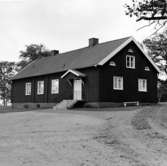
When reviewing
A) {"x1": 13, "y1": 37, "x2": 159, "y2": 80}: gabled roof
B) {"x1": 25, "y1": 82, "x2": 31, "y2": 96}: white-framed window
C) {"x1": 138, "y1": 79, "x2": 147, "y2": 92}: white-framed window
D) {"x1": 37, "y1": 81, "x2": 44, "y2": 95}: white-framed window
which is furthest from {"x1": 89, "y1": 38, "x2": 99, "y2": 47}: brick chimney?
{"x1": 25, "y1": 82, "x2": 31, "y2": 96}: white-framed window

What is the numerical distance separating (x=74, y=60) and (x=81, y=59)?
3.83 feet

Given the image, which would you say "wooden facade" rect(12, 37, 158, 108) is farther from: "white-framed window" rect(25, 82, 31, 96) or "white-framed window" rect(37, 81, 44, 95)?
"white-framed window" rect(25, 82, 31, 96)

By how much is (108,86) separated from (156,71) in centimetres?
704

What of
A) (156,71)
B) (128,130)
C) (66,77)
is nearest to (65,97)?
(66,77)

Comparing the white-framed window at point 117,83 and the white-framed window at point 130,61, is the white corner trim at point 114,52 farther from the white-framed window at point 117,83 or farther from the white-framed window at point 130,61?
the white-framed window at point 117,83

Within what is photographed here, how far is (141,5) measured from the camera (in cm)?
1251

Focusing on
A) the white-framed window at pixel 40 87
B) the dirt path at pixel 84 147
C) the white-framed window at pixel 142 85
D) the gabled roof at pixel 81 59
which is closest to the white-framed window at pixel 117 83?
the gabled roof at pixel 81 59

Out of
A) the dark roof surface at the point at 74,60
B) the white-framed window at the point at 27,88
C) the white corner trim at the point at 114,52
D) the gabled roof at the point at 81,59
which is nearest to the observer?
the white corner trim at the point at 114,52

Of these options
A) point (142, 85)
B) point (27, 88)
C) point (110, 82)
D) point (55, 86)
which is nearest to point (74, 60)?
point (55, 86)

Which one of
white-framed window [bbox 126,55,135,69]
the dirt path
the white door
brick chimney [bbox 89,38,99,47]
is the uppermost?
brick chimney [bbox 89,38,99,47]

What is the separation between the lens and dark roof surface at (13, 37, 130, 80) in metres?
26.8

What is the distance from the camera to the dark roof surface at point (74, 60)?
26781mm

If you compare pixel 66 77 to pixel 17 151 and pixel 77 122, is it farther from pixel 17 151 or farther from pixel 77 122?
pixel 17 151

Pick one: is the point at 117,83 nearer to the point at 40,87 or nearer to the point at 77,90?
the point at 77,90
